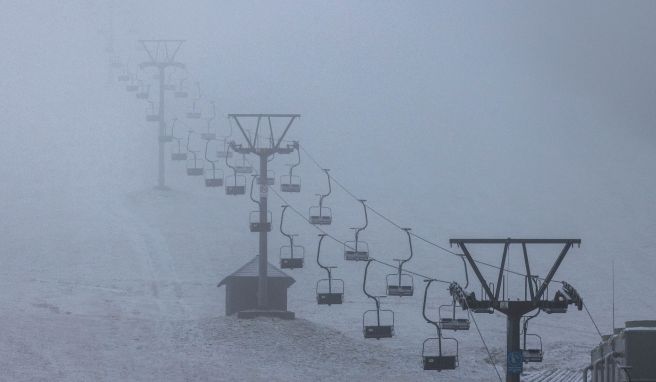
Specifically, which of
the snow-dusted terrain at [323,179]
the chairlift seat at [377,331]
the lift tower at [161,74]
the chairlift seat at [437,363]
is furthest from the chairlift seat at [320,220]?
the lift tower at [161,74]

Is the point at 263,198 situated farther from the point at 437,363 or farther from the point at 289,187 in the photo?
the point at 437,363

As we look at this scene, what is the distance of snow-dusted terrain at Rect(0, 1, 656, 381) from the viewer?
25.9 m

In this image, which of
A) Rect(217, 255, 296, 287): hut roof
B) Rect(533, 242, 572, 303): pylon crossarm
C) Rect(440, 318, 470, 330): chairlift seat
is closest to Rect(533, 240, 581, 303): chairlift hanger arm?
Rect(533, 242, 572, 303): pylon crossarm

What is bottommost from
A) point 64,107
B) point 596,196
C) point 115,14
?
point 596,196

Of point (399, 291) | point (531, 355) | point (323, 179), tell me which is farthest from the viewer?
point (323, 179)

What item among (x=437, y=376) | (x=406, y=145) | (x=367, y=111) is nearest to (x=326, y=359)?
(x=437, y=376)

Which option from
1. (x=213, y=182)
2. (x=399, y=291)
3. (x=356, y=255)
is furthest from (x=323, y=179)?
(x=399, y=291)

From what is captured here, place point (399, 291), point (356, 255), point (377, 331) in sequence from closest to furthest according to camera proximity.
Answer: point (377, 331) → point (399, 291) → point (356, 255)

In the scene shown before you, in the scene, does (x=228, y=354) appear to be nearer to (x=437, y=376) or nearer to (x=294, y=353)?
(x=294, y=353)

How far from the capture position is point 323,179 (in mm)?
65688

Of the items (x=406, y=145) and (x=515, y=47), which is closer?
(x=406, y=145)

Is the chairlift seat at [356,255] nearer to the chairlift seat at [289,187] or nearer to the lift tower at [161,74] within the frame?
the chairlift seat at [289,187]

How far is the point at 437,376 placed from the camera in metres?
23.4

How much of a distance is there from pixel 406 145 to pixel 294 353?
6009 centimetres
